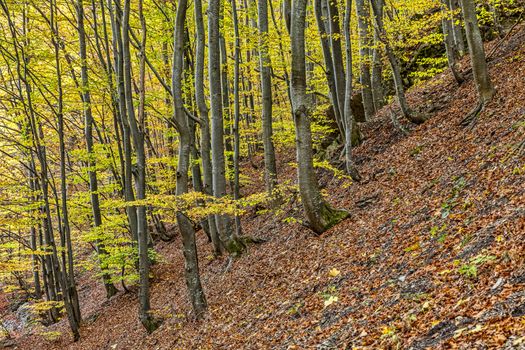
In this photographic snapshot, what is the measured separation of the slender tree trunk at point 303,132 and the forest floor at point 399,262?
41 centimetres

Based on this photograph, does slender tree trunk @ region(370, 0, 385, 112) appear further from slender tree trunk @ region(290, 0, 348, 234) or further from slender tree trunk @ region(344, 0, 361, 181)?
slender tree trunk @ region(290, 0, 348, 234)

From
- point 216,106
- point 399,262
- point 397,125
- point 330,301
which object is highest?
point 216,106

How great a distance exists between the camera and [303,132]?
27.7 feet

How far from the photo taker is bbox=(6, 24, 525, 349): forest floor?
392 centimetres

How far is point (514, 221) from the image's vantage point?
465cm

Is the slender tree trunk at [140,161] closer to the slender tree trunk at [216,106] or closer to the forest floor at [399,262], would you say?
the forest floor at [399,262]

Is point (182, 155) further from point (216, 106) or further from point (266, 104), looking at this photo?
point (266, 104)

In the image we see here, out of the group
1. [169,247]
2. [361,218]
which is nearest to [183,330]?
[361,218]

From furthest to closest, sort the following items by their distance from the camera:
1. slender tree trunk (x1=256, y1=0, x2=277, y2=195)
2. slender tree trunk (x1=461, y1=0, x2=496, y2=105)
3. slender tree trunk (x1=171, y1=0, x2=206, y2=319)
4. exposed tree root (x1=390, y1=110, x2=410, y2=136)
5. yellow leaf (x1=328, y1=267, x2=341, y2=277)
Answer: exposed tree root (x1=390, y1=110, x2=410, y2=136) < slender tree trunk (x1=256, y1=0, x2=277, y2=195) < slender tree trunk (x1=461, y1=0, x2=496, y2=105) < slender tree trunk (x1=171, y1=0, x2=206, y2=319) < yellow leaf (x1=328, y1=267, x2=341, y2=277)

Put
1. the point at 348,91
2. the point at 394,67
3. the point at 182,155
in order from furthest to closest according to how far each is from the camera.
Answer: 1. the point at 394,67
2. the point at 348,91
3. the point at 182,155

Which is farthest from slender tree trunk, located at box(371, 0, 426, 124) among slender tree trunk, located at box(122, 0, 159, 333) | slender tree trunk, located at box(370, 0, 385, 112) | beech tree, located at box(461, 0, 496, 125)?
slender tree trunk, located at box(122, 0, 159, 333)

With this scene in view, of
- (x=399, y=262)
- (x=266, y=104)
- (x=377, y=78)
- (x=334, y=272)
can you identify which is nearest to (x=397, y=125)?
(x=377, y=78)

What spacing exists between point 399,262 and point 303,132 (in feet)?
11.8

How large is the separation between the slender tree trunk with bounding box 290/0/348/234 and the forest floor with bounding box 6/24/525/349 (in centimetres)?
41
